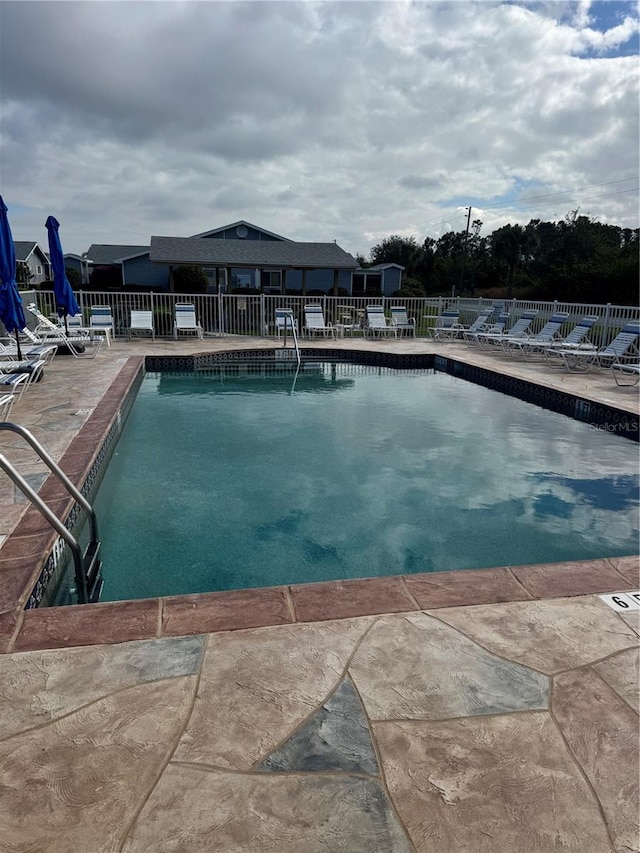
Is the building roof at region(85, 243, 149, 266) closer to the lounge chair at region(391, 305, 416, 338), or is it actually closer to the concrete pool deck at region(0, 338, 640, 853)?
Result: the lounge chair at region(391, 305, 416, 338)

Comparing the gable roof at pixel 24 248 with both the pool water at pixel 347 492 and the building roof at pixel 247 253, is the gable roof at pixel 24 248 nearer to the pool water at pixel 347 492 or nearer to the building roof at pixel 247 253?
the building roof at pixel 247 253

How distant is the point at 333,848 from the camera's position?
4.67 feet

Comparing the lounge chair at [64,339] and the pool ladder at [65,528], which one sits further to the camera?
the lounge chair at [64,339]

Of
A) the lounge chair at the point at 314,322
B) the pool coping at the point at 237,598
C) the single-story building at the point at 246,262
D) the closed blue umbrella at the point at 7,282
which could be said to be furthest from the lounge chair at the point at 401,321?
the pool coping at the point at 237,598

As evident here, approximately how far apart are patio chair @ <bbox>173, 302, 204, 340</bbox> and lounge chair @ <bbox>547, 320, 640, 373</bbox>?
8532 mm

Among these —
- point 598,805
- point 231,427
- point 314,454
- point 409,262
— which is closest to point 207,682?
point 598,805

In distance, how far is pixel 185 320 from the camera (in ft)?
45.1

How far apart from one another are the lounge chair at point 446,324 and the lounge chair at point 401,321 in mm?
637

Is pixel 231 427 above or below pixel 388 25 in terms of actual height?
below

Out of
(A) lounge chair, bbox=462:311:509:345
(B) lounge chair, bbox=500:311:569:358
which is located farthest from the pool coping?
(A) lounge chair, bbox=462:311:509:345

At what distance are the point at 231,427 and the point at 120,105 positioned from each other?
758cm

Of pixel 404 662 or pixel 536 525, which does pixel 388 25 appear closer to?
pixel 536 525

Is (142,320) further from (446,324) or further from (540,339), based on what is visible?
(540,339)

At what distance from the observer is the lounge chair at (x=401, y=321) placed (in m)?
15.4
